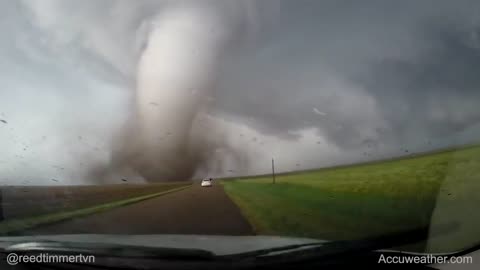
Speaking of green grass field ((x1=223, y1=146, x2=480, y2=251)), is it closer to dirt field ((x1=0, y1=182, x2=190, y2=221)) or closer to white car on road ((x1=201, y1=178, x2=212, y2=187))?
white car on road ((x1=201, y1=178, x2=212, y2=187))

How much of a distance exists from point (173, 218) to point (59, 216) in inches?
54.3

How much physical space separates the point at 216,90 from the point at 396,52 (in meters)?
1.73

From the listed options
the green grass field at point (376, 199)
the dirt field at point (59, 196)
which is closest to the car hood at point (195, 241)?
the green grass field at point (376, 199)

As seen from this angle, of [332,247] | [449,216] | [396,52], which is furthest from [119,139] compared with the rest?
[449,216]

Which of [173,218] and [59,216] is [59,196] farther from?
[173,218]

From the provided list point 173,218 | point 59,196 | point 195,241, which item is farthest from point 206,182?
point 59,196

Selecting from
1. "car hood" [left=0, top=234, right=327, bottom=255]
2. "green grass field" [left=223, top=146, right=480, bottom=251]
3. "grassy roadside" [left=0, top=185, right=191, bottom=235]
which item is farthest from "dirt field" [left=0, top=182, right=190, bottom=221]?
"green grass field" [left=223, top=146, right=480, bottom=251]

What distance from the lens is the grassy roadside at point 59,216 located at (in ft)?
13.6

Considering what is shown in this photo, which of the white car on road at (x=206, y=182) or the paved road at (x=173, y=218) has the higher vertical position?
the white car on road at (x=206, y=182)

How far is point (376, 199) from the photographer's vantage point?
3.95m

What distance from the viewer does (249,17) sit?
381 cm

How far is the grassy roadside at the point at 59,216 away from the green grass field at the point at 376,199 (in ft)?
3.43

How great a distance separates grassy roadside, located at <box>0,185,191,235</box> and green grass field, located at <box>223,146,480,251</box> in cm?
104

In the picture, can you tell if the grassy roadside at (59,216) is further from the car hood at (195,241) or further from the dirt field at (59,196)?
the car hood at (195,241)
